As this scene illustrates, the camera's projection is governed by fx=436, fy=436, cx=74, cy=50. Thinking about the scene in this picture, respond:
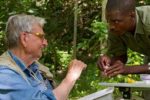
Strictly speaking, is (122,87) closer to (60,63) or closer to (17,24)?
(17,24)

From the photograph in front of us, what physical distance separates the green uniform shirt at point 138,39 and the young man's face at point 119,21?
0.33ft

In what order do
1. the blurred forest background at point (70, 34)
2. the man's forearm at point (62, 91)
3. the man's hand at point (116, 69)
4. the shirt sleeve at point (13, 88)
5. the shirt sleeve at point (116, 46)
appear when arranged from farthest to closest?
the blurred forest background at point (70, 34), the shirt sleeve at point (116, 46), the man's hand at point (116, 69), the man's forearm at point (62, 91), the shirt sleeve at point (13, 88)

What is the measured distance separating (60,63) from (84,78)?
1187mm

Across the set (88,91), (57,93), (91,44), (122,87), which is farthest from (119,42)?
(91,44)

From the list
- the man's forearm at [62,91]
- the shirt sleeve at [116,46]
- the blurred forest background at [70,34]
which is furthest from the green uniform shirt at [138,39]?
the blurred forest background at [70,34]

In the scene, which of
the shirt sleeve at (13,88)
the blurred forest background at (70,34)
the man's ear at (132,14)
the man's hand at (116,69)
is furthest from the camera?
the blurred forest background at (70,34)

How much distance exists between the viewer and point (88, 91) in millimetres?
5461

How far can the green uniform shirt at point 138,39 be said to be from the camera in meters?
3.31

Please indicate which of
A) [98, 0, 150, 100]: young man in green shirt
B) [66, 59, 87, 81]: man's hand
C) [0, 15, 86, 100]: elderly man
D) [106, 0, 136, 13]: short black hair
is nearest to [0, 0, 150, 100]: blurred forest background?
[98, 0, 150, 100]: young man in green shirt

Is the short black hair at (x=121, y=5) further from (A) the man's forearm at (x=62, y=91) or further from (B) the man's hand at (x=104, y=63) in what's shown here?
(A) the man's forearm at (x=62, y=91)

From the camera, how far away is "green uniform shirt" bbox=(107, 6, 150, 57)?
331cm

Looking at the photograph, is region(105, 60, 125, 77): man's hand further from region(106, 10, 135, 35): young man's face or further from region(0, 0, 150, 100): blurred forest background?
region(0, 0, 150, 100): blurred forest background

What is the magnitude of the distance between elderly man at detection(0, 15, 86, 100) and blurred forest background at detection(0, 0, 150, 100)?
2.47 meters

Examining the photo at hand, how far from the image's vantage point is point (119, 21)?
10.3 ft
